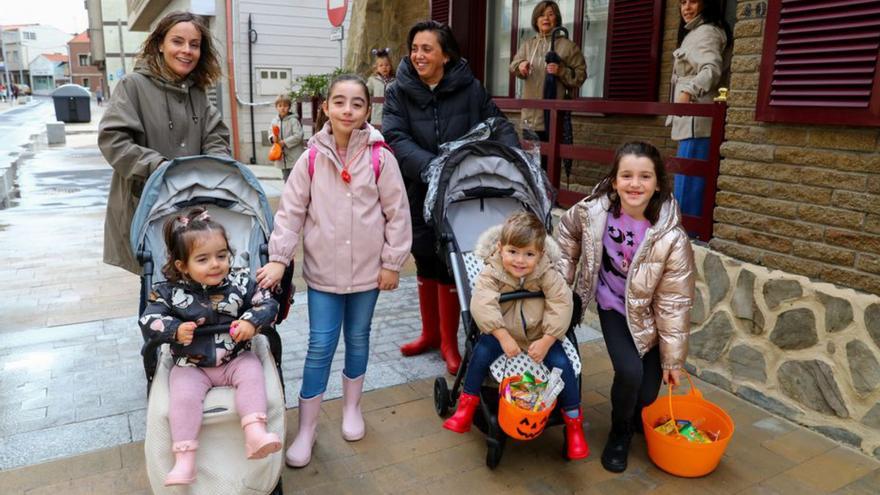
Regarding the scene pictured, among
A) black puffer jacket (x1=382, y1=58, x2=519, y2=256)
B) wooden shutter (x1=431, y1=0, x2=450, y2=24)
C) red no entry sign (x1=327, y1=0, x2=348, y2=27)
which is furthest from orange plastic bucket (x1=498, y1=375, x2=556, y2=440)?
wooden shutter (x1=431, y1=0, x2=450, y2=24)


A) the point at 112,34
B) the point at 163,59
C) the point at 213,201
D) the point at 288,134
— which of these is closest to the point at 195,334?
the point at 213,201

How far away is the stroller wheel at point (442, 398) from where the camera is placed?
3.81 metres

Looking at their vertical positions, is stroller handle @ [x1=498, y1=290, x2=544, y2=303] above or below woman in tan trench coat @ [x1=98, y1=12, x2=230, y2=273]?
below

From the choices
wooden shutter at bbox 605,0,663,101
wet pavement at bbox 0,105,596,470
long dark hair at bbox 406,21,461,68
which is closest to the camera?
wet pavement at bbox 0,105,596,470

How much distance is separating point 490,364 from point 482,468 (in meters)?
0.53

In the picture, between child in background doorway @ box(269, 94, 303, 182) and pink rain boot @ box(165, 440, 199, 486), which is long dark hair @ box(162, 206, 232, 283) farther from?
child in background doorway @ box(269, 94, 303, 182)

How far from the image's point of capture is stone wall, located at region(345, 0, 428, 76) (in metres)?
11.0

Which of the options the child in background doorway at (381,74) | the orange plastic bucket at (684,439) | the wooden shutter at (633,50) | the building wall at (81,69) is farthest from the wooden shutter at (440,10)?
the building wall at (81,69)

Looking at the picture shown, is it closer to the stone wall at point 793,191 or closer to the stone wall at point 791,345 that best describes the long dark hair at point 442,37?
the stone wall at point 793,191

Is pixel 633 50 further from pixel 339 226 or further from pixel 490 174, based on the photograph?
pixel 339 226

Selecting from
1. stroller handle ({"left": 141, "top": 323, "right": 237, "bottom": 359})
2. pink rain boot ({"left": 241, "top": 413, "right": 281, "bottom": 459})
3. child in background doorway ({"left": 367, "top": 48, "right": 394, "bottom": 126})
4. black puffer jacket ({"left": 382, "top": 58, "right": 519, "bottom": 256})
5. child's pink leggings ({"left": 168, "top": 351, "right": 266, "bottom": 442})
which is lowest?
pink rain boot ({"left": 241, "top": 413, "right": 281, "bottom": 459})

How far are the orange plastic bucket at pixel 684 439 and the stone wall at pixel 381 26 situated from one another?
8580mm

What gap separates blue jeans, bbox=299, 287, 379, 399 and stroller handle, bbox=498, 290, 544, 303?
0.67 metres

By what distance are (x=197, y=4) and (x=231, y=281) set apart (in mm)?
15605
